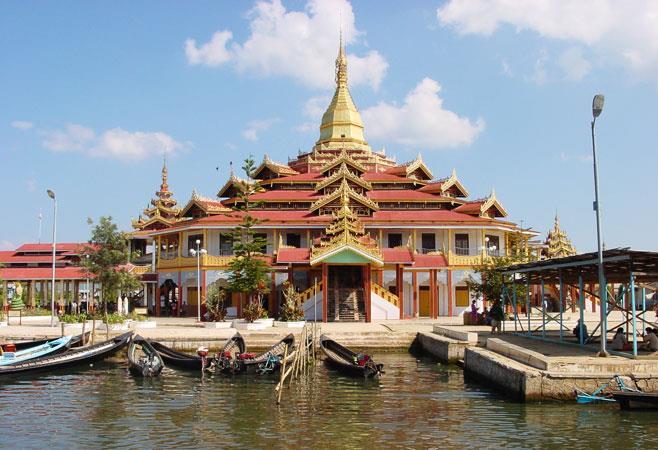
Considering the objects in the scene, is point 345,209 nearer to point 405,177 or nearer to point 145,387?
point 405,177

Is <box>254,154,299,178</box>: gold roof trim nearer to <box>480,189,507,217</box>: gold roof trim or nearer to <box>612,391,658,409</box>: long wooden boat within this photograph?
<box>480,189,507,217</box>: gold roof trim

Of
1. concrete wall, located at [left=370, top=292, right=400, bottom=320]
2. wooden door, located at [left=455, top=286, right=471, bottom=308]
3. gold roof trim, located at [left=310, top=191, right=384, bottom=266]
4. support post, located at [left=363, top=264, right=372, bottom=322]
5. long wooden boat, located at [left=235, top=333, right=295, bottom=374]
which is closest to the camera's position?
long wooden boat, located at [left=235, top=333, right=295, bottom=374]

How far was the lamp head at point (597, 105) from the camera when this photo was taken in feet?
60.5

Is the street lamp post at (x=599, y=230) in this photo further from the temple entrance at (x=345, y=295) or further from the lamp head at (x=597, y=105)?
the temple entrance at (x=345, y=295)

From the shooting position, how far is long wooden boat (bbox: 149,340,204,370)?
23938 mm

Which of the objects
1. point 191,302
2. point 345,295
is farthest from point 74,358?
point 191,302

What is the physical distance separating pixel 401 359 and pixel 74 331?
15.0m

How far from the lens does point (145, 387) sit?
2106 cm

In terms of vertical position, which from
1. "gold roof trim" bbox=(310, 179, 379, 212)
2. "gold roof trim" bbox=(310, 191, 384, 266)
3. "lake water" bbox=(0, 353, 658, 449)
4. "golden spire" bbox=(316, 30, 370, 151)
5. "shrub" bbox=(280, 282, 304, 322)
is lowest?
"lake water" bbox=(0, 353, 658, 449)

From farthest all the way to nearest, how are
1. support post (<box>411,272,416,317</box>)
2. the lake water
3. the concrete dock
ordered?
support post (<box>411,272,416,317</box>) → the concrete dock → the lake water

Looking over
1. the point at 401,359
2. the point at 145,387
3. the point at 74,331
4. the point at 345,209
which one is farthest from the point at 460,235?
the point at 145,387

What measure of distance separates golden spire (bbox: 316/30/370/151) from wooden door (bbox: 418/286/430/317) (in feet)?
51.9

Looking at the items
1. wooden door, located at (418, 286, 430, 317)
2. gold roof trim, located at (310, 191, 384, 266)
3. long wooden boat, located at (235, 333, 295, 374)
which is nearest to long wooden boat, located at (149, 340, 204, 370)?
long wooden boat, located at (235, 333, 295, 374)

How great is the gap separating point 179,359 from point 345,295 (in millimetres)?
15888
